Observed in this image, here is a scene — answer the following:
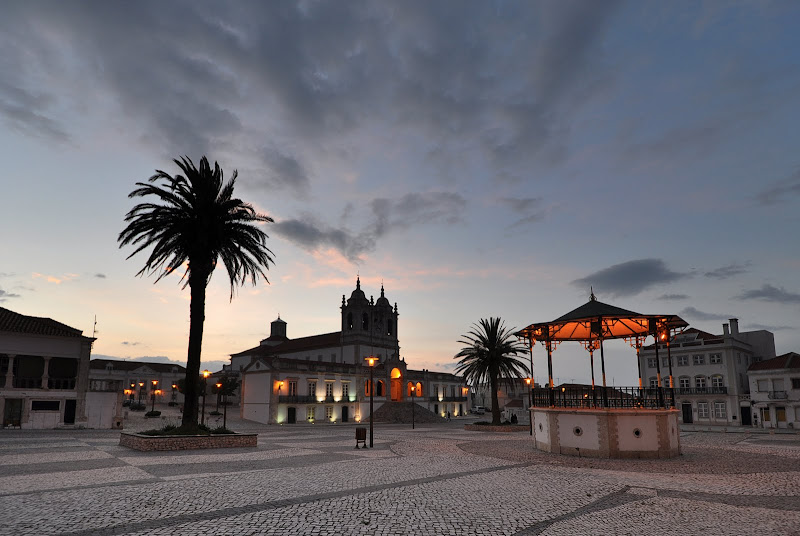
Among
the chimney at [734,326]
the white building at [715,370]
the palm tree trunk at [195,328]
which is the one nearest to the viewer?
the palm tree trunk at [195,328]

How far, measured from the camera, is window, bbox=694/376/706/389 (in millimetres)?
58344

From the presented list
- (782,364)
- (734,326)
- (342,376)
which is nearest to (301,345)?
(342,376)

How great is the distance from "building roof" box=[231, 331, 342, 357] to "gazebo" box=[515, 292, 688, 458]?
2561 inches

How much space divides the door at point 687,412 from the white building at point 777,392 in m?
6.29

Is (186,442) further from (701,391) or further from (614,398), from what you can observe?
(701,391)

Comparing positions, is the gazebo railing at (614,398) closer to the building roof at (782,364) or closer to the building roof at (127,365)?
the building roof at (782,364)

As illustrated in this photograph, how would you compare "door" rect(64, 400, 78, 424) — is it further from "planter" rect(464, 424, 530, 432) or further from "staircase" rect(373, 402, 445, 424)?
"staircase" rect(373, 402, 445, 424)

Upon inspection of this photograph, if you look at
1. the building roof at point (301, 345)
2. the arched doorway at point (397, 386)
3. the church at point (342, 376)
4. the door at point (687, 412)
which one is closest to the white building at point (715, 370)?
the door at point (687, 412)

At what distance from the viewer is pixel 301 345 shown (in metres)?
94.9

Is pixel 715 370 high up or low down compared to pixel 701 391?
up

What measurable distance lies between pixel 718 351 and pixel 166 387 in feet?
307

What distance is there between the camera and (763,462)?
19719 mm

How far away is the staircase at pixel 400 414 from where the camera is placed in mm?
63438

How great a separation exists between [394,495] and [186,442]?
49.9 feet
